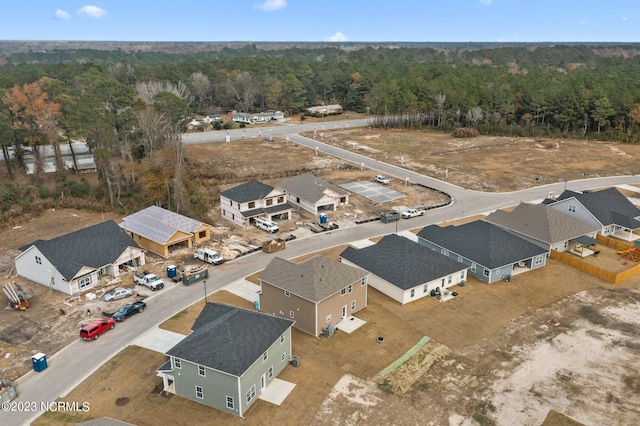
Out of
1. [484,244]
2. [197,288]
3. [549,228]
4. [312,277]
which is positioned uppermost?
[312,277]

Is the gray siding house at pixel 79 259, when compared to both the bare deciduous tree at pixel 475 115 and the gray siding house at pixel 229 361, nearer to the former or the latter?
the gray siding house at pixel 229 361

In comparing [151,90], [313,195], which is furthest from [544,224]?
Answer: [151,90]

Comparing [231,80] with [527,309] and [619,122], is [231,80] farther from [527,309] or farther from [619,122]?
[527,309]

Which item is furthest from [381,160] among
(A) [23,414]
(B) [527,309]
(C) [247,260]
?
(A) [23,414]

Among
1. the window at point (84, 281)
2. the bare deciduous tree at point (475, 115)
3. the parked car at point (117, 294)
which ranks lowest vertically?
the parked car at point (117, 294)

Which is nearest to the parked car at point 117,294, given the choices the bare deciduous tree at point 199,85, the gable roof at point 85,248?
the gable roof at point 85,248

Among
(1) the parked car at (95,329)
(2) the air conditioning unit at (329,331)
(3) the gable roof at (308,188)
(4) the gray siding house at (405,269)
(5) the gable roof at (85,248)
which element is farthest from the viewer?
(3) the gable roof at (308,188)

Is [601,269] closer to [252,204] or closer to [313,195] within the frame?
[313,195]

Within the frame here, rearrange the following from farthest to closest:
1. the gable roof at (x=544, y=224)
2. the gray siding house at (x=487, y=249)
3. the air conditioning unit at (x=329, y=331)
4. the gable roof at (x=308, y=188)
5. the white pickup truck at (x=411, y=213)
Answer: the gable roof at (x=308, y=188) < the white pickup truck at (x=411, y=213) < the gable roof at (x=544, y=224) < the gray siding house at (x=487, y=249) < the air conditioning unit at (x=329, y=331)
